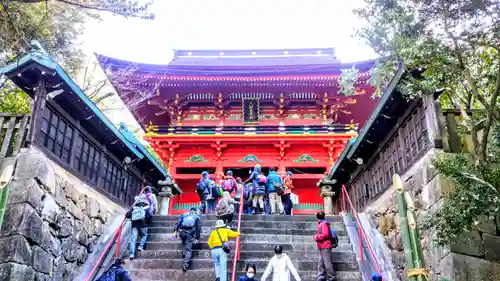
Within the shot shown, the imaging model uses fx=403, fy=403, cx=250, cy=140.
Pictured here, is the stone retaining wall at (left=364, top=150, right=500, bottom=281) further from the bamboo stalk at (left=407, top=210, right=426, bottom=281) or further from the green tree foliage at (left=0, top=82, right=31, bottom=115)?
the green tree foliage at (left=0, top=82, right=31, bottom=115)

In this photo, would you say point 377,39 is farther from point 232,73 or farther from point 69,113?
point 232,73

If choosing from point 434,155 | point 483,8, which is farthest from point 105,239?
point 483,8

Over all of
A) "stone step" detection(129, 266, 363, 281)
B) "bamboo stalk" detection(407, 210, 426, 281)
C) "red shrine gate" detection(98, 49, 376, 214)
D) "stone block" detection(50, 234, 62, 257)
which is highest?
"red shrine gate" detection(98, 49, 376, 214)

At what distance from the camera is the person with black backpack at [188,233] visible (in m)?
8.05

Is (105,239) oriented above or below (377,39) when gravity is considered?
below

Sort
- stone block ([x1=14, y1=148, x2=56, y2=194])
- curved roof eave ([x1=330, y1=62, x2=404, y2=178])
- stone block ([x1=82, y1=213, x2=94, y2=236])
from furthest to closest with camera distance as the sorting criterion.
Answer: stone block ([x1=82, y1=213, x2=94, y2=236]) < curved roof eave ([x1=330, y1=62, x2=404, y2=178]) < stone block ([x1=14, y1=148, x2=56, y2=194])

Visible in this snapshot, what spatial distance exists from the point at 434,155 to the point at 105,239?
296 inches

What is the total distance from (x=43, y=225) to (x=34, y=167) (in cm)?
104

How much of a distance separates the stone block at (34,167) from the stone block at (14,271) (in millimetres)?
1500

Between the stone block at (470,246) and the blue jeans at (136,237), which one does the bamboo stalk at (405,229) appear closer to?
the stone block at (470,246)

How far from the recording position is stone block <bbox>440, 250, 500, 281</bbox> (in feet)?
18.8

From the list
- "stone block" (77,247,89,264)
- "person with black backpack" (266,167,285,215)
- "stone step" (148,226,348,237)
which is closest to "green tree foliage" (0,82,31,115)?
"stone block" (77,247,89,264)

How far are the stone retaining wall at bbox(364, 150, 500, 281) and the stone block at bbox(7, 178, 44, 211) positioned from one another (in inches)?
253

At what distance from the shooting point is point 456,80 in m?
5.78
